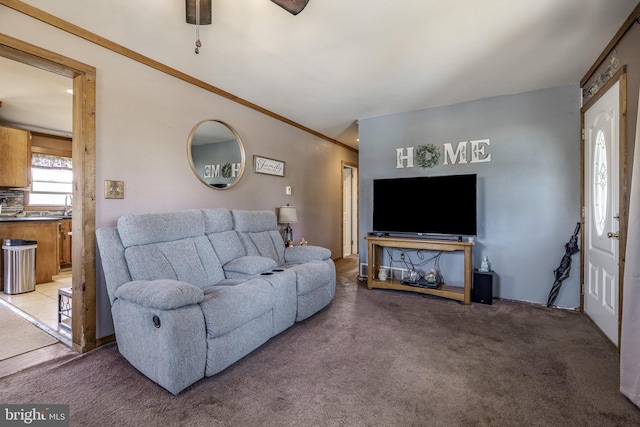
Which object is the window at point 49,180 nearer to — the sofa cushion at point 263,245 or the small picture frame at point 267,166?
the small picture frame at point 267,166

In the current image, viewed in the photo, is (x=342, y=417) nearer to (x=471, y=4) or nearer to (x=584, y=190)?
(x=471, y=4)

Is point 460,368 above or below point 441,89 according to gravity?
below

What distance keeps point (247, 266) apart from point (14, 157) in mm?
4500

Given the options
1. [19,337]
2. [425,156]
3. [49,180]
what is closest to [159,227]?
[19,337]

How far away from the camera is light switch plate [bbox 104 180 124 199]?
236cm

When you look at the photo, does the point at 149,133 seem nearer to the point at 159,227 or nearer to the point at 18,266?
the point at 159,227

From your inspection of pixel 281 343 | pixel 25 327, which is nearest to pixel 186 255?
pixel 281 343

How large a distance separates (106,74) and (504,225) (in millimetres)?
4227

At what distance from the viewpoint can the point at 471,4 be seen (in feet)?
6.31

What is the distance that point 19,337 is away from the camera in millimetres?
2426

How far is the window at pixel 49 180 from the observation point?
16.6ft

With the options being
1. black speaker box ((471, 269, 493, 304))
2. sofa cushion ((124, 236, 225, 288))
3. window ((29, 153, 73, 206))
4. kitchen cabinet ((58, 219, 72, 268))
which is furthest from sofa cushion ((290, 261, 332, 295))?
window ((29, 153, 73, 206))

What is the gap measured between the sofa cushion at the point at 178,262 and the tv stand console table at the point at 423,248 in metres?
2.01

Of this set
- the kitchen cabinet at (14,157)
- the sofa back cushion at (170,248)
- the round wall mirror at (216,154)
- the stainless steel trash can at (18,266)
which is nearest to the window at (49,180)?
the kitchen cabinet at (14,157)
